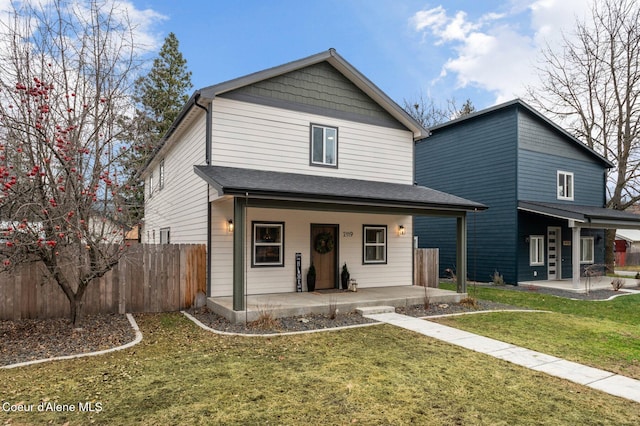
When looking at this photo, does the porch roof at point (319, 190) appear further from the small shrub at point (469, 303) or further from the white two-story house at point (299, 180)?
the small shrub at point (469, 303)

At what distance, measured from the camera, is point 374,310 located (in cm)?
909

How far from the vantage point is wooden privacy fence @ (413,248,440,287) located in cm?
1334

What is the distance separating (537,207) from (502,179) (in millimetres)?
1889

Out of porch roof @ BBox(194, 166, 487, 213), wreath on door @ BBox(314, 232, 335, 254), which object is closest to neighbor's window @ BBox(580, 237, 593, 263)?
porch roof @ BBox(194, 166, 487, 213)

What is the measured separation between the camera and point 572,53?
2180 centimetres

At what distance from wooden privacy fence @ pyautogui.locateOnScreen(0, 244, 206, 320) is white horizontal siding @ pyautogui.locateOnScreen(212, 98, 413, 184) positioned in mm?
2698

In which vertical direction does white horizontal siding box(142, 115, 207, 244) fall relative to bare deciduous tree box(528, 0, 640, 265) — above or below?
below

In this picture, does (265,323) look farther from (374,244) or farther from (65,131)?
(374,244)

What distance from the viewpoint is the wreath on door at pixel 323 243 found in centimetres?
1098

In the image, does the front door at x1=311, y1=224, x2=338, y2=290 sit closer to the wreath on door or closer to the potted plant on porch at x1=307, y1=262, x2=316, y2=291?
the wreath on door

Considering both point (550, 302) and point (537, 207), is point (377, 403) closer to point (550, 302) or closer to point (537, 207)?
point (550, 302)

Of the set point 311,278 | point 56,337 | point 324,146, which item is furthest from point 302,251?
point 56,337

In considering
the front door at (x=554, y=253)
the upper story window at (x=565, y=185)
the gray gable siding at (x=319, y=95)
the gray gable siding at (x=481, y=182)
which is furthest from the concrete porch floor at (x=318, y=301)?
the upper story window at (x=565, y=185)

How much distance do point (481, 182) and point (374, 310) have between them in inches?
408
